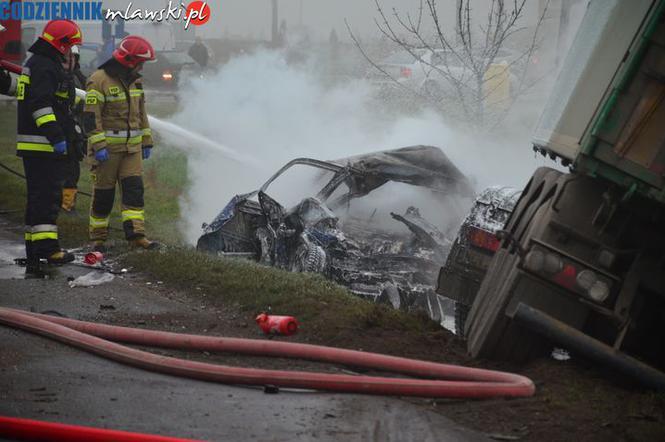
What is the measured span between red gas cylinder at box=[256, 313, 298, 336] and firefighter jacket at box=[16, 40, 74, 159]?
3345mm

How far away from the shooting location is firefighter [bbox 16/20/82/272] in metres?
8.70

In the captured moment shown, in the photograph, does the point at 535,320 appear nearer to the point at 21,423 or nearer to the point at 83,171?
the point at 21,423

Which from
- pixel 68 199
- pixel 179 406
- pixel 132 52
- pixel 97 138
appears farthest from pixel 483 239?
pixel 68 199

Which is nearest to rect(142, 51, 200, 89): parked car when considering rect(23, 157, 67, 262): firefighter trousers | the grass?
the grass

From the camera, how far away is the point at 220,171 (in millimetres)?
14219

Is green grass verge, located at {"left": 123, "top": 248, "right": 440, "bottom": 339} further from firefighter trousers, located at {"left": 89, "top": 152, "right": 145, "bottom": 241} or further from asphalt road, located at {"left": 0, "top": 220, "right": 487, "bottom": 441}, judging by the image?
asphalt road, located at {"left": 0, "top": 220, "right": 487, "bottom": 441}

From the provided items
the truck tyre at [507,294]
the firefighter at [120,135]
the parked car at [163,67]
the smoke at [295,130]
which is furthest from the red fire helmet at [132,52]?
the parked car at [163,67]

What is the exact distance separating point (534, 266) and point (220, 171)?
30.7 feet

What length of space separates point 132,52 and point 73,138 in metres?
1.04

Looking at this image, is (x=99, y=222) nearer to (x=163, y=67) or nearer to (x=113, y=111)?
(x=113, y=111)

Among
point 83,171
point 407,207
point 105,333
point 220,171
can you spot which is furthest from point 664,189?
point 83,171

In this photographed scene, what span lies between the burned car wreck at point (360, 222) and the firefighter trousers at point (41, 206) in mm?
1757

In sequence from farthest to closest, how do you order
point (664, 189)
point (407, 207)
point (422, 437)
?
point (407, 207) < point (664, 189) < point (422, 437)

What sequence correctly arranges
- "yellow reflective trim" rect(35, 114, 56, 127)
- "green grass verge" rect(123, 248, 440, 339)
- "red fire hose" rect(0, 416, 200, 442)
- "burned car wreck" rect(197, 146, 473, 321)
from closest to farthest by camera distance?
"red fire hose" rect(0, 416, 200, 442), "green grass verge" rect(123, 248, 440, 339), "yellow reflective trim" rect(35, 114, 56, 127), "burned car wreck" rect(197, 146, 473, 321)
